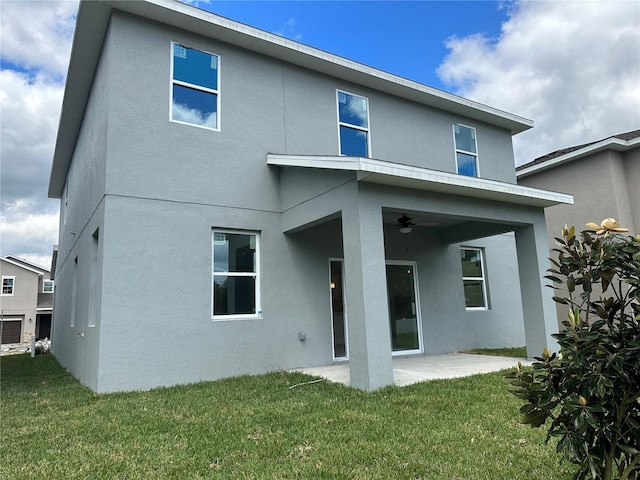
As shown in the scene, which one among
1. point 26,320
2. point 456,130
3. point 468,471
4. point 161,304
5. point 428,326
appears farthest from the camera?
point 26,320

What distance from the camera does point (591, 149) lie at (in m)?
13.1

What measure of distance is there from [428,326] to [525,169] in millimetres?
8297

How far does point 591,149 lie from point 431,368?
9.57 meters

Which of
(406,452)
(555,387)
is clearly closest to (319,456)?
(406,452)

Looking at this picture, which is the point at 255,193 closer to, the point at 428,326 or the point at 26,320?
the point at 428,326

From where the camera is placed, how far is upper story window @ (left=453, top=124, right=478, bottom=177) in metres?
11.6

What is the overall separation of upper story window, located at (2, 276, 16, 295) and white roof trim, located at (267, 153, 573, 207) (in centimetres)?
3397

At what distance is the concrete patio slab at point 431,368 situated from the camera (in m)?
6.97

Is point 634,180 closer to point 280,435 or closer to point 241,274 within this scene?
point 241,274

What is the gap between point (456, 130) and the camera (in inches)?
460

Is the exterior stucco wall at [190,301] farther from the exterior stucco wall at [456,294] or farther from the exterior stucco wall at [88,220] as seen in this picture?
the exterior stucco wall at [456,294]

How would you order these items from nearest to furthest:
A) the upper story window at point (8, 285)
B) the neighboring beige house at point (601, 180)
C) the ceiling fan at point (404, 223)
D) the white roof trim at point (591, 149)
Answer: the ceiling fan at point (404, 223) < the white roof trim at point (591, 149) < the neighboring beige house at point (601, 180) < the upper story window at point (8, 285)

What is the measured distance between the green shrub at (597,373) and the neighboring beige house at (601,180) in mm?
12480

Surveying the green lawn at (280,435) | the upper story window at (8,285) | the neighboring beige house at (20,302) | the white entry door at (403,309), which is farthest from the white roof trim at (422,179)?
the upper story window at (8,285)
